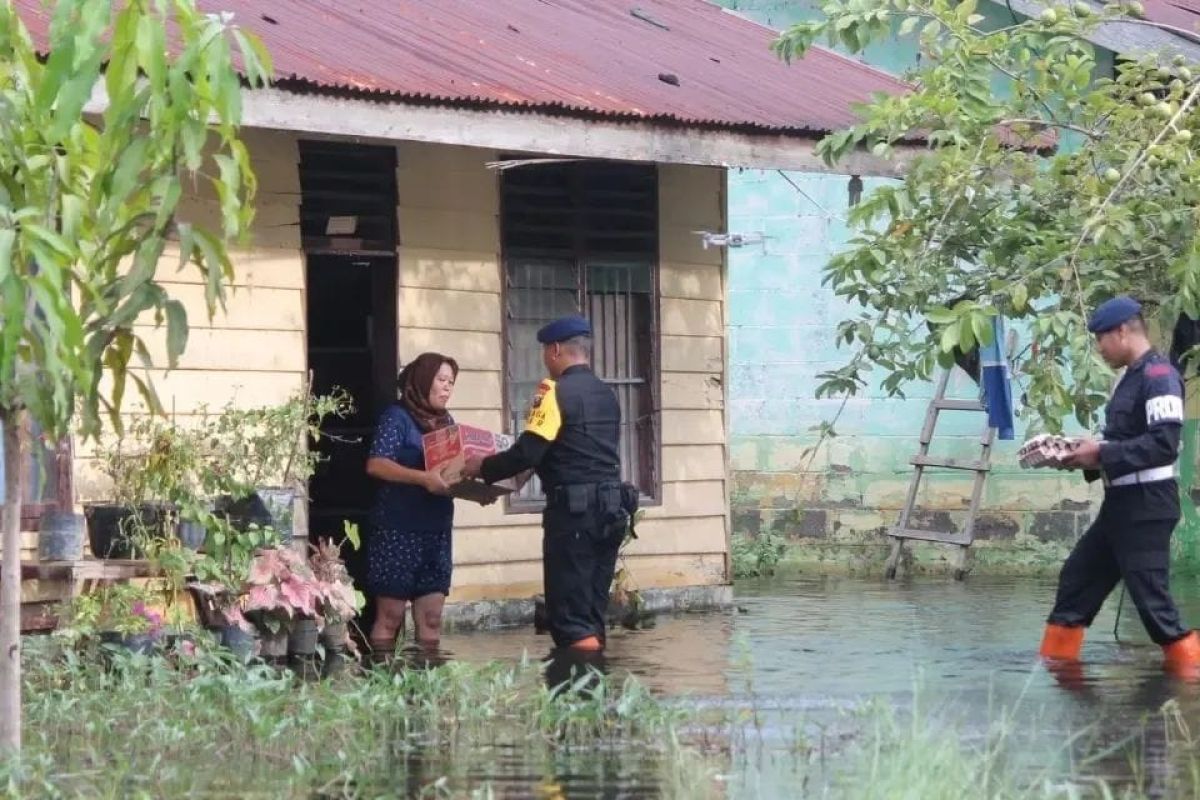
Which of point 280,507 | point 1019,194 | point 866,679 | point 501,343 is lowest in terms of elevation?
point 866,679

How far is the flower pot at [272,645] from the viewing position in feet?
34.4

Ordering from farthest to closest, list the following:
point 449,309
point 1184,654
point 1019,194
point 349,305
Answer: point 349,305 → point 449,309 → point 1019,194 → point 1184,654

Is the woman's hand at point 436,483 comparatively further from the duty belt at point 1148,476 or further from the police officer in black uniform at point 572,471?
the duty belt at point 1148,476

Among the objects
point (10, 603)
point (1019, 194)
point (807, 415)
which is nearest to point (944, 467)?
point (807, 415)

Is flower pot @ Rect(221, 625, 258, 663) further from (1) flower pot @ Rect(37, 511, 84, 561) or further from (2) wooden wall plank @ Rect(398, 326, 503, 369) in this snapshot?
(2) wooden wall plank @ Rect(398, 326, 503, 369)

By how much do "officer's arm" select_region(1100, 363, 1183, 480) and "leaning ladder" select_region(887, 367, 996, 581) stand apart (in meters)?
7.11

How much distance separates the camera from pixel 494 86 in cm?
1145

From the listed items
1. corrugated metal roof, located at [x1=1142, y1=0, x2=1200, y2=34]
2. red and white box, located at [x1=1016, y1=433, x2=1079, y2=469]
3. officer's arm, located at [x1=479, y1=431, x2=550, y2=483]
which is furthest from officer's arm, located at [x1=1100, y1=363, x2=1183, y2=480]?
corrugated metal roof, located at [x1=1142, y1=0, x2=1200, y2=34]

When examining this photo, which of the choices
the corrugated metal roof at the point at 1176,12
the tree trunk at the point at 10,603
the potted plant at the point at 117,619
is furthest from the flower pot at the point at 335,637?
the corrugated metal roof at the point at 1176,12

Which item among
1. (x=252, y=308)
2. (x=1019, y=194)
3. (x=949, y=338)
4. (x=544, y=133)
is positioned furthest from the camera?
(x=252, y=308)

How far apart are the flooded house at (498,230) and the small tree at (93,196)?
3527 mm

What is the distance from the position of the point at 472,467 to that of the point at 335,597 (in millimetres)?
921

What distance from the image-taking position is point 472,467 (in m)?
10.9

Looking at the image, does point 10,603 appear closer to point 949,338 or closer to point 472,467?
point 472,467
